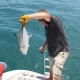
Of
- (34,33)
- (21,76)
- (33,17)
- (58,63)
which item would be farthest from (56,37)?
(34,33)

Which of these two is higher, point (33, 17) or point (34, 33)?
point (33, 17)

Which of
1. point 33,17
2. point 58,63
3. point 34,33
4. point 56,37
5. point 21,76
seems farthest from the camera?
point 34,33

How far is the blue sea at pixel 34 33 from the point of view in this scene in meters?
9.29

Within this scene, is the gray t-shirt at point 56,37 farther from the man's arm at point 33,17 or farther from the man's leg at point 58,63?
the man's arm at point 33,17

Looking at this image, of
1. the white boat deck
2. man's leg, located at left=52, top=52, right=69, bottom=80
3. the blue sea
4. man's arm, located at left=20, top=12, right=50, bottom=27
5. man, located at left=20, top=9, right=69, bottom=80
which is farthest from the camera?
the blue sea

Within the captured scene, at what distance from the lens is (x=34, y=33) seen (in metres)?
12.1

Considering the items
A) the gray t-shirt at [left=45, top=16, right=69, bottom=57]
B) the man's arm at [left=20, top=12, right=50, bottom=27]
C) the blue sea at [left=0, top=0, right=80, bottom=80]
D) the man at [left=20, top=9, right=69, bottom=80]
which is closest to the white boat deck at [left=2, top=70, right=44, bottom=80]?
the man at [left=20, top=9, right=69, bottom=80]

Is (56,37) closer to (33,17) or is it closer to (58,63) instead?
(58,63)

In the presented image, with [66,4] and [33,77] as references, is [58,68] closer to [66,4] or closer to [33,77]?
[33,77]

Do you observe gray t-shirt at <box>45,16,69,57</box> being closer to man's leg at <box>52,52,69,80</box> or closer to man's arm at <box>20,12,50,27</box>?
man's leg at <box>52,52,69,80</box>

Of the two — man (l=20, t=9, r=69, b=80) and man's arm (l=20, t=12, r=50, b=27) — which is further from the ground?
man's arm (l=20, t=12, r=50, b=27)

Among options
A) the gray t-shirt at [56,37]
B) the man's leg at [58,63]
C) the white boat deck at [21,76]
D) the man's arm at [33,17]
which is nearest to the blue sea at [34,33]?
the white boat deck at [21,76]

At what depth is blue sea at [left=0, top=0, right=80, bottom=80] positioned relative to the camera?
9.29 metres

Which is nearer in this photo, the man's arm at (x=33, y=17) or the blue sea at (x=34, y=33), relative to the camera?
the man's arm at (x=33, y=17)
